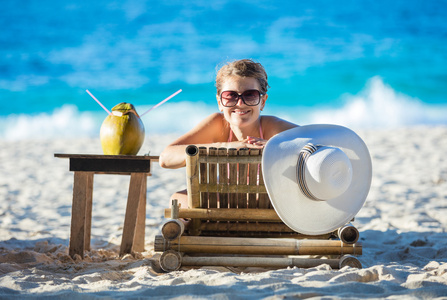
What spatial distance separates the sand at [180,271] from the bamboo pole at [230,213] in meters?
0.31

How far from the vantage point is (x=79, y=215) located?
10.1ft

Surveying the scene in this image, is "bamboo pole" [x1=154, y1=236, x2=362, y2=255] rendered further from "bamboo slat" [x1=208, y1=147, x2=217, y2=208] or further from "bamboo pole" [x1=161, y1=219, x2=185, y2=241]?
"bamboo slat" [x1=208, y1=147, x2=217, y2=208]

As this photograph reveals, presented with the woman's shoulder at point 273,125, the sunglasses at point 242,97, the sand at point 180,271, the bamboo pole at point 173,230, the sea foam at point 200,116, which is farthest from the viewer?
the sea foam at point 200,116

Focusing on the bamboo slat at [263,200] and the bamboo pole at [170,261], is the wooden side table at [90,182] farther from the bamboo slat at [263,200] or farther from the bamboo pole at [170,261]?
the bamboo slat at [263,200]

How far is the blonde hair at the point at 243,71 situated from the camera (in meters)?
2.90

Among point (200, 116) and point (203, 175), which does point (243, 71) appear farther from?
point (200, 116)

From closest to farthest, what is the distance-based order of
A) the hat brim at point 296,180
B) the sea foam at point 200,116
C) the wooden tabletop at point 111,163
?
the hat brim at point 296,180
the wooden tabletop at point 111,163
the sea foam at point 200,116

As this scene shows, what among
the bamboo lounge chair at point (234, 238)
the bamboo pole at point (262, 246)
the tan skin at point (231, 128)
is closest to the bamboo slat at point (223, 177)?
the bamboo lounge chair at point (234, 238)

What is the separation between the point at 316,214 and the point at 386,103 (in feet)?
71.3

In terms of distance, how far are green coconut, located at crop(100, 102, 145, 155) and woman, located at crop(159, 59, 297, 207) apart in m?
0.34

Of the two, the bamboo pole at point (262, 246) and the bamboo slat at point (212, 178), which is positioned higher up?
the bamboo slat at point (212, 178)

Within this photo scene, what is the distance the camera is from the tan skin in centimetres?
274

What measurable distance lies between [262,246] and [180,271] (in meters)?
0.51

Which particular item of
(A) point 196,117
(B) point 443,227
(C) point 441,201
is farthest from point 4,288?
(A) point 196,117
